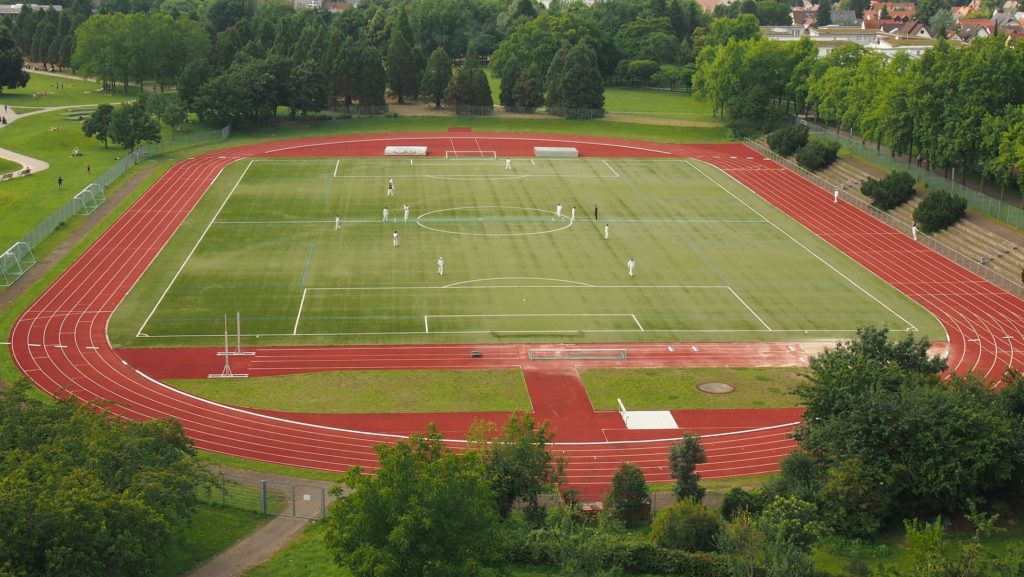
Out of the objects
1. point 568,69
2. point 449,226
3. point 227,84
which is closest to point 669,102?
point 568,69

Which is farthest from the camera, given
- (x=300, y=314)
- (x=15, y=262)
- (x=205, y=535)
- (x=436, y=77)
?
(x=436, y=77)

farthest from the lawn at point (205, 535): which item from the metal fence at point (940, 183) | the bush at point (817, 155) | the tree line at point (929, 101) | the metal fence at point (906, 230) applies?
the bush at point (817, 155)

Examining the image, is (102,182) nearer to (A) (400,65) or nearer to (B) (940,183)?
(A) (400,65)

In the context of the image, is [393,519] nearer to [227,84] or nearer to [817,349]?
[817,349]

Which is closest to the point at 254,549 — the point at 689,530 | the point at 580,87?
the point at 689,530

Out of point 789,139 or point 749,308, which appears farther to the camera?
point 789,139

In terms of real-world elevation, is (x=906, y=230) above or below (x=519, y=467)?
below
